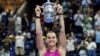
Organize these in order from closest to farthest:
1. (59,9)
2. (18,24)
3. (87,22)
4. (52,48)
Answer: (52,48) < (59,9) < (87,22) < (18,24)

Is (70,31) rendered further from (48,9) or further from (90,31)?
(48,9)

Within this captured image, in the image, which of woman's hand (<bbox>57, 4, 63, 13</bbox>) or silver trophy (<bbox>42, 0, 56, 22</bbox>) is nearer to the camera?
woman's hand (<bbox>57, 4, 63, 13</bbox>)

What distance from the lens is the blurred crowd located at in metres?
16.9

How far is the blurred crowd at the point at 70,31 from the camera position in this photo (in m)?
16.9

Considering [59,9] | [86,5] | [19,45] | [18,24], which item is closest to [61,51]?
[59,9]

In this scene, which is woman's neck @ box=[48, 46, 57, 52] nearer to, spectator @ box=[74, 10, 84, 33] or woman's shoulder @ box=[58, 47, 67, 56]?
woman's shoulder @ box=[58, 47, 67, 56]

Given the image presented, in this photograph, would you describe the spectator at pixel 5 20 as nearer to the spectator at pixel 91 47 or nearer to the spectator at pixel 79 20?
the spectator at pixel 79 20

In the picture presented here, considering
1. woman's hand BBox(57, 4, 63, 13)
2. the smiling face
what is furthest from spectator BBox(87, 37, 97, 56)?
the smiling face

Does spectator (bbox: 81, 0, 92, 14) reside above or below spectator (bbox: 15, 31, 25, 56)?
above

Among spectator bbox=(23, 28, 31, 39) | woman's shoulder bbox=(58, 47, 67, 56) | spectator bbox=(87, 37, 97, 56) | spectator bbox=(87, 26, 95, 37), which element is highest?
woman's shoulder bbox=(58, 47, 67, 56)

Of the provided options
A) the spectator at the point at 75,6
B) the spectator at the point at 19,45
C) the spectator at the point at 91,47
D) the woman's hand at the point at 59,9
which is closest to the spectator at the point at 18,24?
the spectator at the point at 19,45

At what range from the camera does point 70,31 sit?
61.7 feet

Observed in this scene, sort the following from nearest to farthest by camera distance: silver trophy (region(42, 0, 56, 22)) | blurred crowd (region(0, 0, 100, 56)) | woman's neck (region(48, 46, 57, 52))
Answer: woman's neck (region(48, 46, 57, 52)) → silver trophy (region(42, 0, 56, 22)) → blurred crowd (region(0, 0, 100, 56))

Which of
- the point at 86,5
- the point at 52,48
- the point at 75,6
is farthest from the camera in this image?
the point at 75,6
